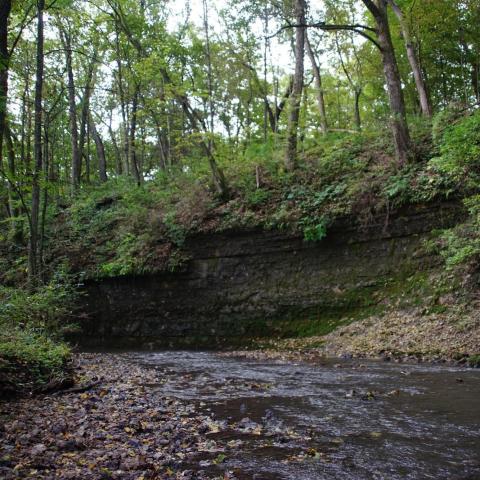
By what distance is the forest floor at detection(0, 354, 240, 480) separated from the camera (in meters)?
3.90

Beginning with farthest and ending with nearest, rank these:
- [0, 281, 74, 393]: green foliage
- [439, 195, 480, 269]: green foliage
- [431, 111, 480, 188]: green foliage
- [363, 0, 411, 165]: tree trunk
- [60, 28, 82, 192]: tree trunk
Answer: [60, 28, 82, 192]: tree trunk, [363, 0, 411, 165]: tree trunk, [431, 111, 480, 188]: green foliage, [439, 195, 480, 269]: green foliage, [0, 281, 74, 393]: green foliage

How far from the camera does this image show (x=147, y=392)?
7344mm

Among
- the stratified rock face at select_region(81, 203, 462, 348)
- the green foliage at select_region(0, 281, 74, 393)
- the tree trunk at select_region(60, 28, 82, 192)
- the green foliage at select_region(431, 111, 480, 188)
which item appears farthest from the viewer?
the tree trunk at select_region(60, 28, 82, 192)

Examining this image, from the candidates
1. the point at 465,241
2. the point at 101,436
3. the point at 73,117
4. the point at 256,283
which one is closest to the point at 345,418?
the point at 101,436

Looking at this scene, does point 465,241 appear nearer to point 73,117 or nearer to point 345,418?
point 345,418

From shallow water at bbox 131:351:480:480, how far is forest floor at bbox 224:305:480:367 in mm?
902

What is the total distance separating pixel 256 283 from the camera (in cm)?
1496

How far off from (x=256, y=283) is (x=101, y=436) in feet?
34.0

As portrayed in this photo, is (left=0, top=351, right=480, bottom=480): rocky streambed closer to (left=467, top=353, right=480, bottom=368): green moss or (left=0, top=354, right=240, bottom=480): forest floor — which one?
(left=0, top=354, right=240, bottom=480): forest floor

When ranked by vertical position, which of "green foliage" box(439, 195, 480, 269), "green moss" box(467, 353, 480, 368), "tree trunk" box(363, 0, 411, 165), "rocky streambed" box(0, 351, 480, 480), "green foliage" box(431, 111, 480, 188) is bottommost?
"green moss" box(467, 353, 480, 368)

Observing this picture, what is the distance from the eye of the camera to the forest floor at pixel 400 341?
361 inches

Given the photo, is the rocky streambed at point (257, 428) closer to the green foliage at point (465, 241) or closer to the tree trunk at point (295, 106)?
the green foliage at point (465, 241)

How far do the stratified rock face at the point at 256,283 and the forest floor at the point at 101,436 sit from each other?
744 cm

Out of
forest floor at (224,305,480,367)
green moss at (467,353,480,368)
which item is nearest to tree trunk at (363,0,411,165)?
forest floor at (224,305,480,367)
